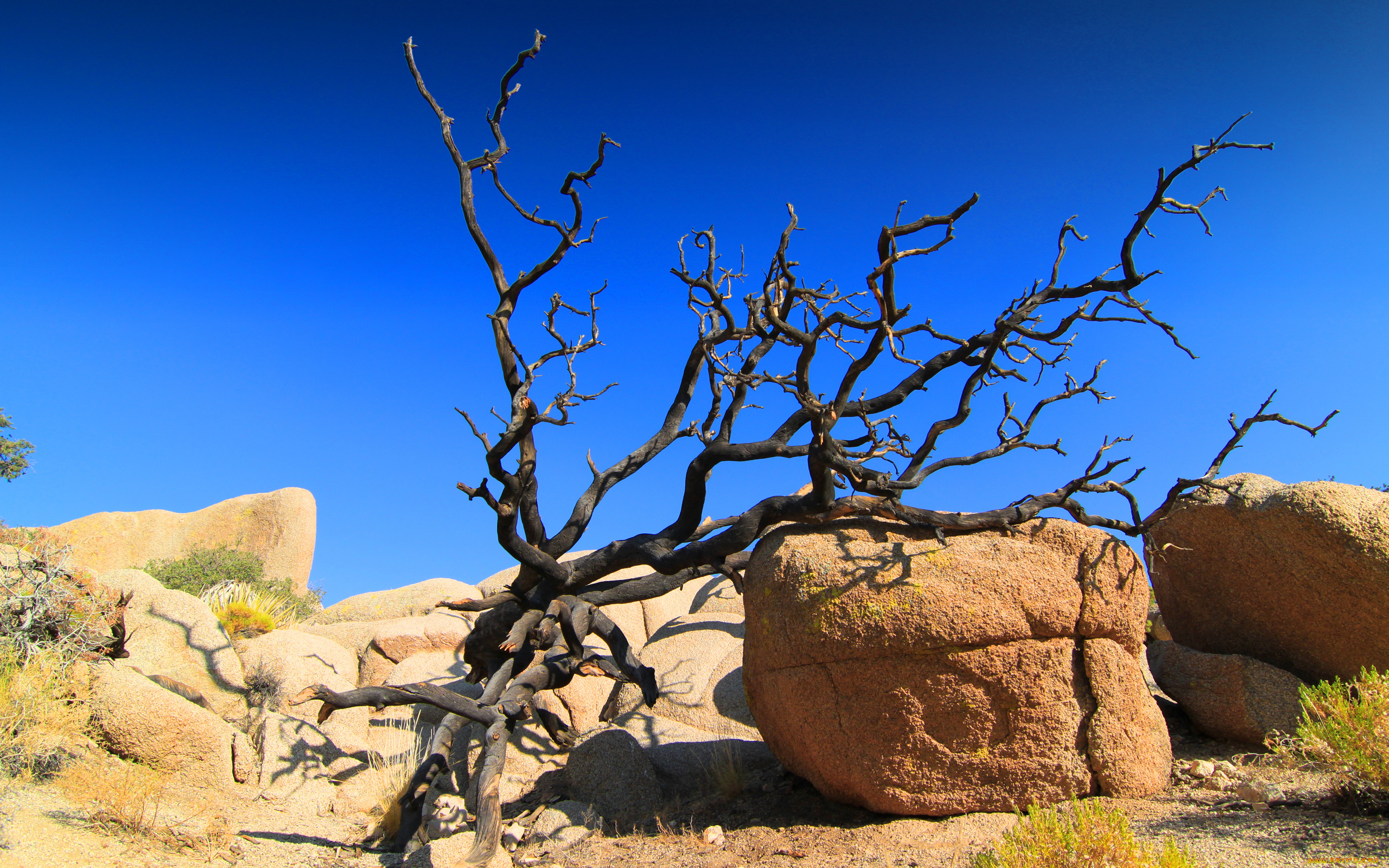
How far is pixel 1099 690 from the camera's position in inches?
240

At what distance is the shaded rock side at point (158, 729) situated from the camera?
737 cm

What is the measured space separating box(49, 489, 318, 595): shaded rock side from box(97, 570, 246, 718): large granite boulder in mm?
14363

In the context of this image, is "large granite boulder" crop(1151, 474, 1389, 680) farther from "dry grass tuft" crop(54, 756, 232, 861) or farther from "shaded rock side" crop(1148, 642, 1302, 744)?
"dry grass tuft" crop(54, 756, 232, 861)

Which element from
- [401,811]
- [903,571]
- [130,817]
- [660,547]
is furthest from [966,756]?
[130,817]

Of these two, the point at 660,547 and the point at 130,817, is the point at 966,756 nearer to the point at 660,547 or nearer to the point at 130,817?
the point at 660,547

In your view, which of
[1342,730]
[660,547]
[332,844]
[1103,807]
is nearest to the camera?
[1342,730]

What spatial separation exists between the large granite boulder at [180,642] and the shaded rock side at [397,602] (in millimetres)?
5648

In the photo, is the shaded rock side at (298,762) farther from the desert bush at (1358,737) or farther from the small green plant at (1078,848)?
the desert bush at (1358,737)

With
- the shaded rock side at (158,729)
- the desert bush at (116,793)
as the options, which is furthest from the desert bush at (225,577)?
the desert bush at (116,793)

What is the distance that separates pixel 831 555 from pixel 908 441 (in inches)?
98.9

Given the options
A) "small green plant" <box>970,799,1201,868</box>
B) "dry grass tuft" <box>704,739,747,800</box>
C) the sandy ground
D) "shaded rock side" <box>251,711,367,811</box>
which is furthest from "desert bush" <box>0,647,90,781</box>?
"small green plant" <box>970,799,1201,868</box>

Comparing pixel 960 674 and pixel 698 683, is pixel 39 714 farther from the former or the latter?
pixel 960 674

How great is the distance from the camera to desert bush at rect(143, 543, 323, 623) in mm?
18406

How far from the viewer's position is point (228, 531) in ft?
83.9
